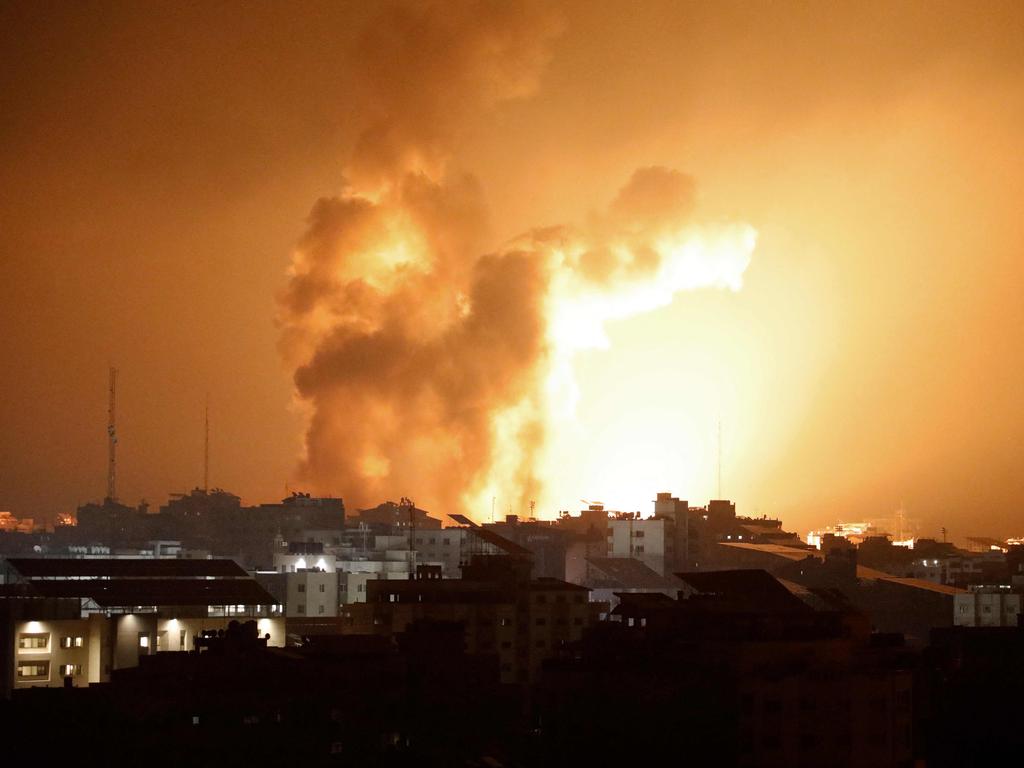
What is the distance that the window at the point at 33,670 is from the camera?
141 feet

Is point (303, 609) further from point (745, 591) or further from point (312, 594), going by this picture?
point (745, 591)

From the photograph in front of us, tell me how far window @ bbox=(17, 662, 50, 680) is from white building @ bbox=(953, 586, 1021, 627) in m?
34.8

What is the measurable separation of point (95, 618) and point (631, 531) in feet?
116

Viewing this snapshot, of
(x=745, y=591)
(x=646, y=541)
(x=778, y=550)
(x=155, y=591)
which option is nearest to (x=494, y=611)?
(x=745, y=591)

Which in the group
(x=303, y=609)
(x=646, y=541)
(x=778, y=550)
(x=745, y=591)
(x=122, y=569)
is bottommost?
(x=303, y=609)

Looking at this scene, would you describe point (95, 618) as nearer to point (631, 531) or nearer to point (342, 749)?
point (342, 749)

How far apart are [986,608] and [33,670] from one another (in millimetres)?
38141

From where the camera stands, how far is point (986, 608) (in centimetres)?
7000

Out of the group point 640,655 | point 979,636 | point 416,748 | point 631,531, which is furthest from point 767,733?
point 631,531

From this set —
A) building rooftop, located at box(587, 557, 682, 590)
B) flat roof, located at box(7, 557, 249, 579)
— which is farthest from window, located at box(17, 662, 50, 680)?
building rooftop, located at box(587, 557, 682, 590)

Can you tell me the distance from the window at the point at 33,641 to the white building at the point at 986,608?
114ft

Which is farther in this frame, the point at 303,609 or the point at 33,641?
the point at 303,609

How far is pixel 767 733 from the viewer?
115 ft

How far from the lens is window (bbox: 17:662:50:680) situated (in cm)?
4306
